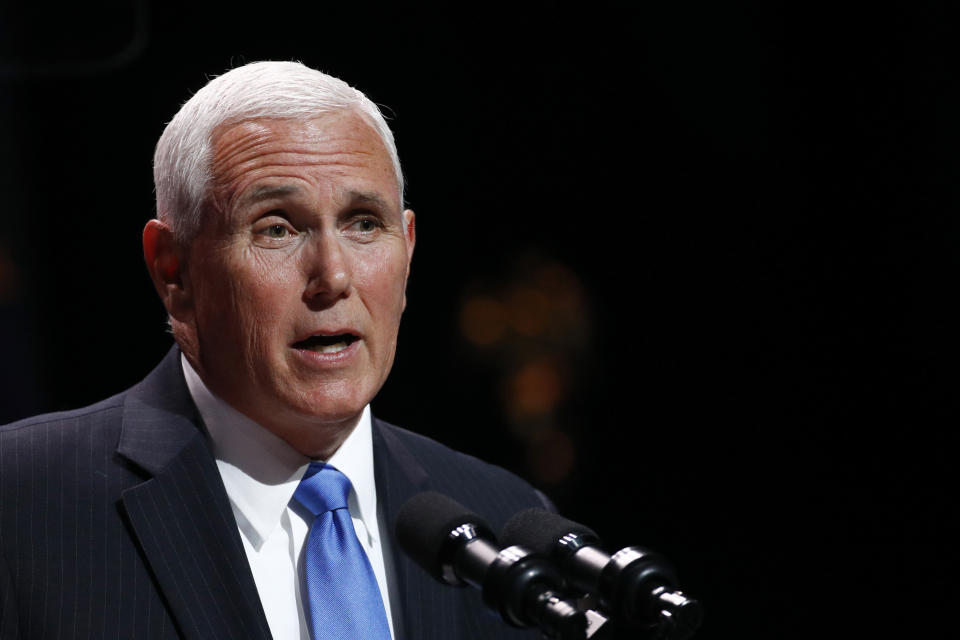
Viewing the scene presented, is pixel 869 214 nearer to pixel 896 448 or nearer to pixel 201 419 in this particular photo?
pixel 896 448

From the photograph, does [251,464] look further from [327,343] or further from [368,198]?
[368,198]

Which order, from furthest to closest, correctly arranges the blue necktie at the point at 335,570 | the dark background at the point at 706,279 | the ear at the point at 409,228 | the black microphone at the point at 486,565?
the dark background at the point at 706,279 → the ear at the point at 409,228 → the blue necktie at the point at 335,570 → the black microphone at the point at 486,565

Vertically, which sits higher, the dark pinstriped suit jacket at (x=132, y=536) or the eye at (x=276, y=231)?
the eye at (x=276, y=231)

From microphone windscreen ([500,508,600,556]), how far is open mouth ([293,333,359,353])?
55 cm

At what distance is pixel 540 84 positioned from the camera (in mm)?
3705

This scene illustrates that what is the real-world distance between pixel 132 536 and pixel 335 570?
12.9 inches

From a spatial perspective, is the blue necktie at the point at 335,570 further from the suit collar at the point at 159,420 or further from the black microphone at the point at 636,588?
the black microphone at the point at 636,588

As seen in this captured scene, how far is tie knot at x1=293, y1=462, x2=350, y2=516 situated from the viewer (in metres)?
1.86

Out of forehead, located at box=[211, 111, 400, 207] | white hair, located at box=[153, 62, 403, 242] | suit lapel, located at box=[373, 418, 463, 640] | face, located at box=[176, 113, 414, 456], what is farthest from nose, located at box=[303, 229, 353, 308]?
suit lapel, located at box=[373, 418, 463, 640]

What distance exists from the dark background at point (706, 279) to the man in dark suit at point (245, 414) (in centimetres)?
158

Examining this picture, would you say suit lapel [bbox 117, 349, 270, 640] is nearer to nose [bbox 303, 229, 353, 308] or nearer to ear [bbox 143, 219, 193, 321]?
ear [bbox 143, 219, 193, 321]

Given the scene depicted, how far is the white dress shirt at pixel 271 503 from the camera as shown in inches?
70.4

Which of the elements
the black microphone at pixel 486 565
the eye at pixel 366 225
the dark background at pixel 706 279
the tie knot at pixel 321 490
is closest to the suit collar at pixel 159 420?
the tie knot at pixel 321 490

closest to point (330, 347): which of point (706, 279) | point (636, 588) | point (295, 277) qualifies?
point (295, 277)
